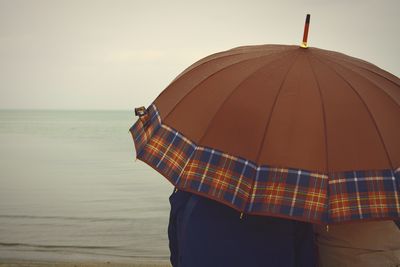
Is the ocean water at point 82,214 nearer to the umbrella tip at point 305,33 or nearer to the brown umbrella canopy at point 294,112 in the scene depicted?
the brown umbrella canopy at point 294,112

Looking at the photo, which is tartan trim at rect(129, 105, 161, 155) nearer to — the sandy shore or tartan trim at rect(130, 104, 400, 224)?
tartan trim at rect(130, 104, 400, 224)

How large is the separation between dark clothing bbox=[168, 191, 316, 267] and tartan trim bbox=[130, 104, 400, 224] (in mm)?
138

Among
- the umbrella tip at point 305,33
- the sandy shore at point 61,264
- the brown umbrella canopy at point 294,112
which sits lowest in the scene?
the sandy shore at point 61,264

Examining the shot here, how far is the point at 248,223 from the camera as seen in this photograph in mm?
2354

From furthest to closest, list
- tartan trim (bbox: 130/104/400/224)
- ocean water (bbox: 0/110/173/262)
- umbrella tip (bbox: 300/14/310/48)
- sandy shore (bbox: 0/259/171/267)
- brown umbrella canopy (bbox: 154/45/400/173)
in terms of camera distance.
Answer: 1. ocean water (bbox: 0/110/173/262)
2. sandy shore (bbox: 0/259/171/267)
3. umbrella tip (bbox: 300/14/310/48)
4. brown umbrella canopy (bbox: 154/45/400/173)
5. tartan trim (bbox: 130/104/400/224)

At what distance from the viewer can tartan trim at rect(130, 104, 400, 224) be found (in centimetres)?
221

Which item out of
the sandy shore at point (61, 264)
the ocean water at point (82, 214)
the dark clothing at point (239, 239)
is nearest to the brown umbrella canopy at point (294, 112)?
the dark clothing at point (239, 239)

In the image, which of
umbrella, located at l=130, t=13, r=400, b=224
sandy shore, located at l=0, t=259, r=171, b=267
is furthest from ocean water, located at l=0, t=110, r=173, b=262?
umbrella, located at l=130, t=13, r=400, b=224

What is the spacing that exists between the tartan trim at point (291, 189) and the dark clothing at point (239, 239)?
138 millimetres

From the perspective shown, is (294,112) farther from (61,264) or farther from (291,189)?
(61,264)

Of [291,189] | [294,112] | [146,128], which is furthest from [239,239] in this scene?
[146,128]

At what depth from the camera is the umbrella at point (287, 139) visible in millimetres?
2252

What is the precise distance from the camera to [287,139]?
7.74 feet

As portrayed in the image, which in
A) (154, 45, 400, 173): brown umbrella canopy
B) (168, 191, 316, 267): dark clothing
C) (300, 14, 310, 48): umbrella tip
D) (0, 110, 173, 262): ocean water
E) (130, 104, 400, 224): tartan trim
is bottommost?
(0, 110, 173, 262): ocean water
